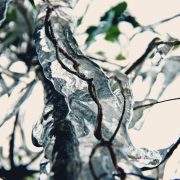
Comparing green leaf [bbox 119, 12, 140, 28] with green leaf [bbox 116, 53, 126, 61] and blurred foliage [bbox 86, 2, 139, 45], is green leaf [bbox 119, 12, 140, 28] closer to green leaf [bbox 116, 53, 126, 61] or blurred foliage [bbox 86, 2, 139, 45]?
blurred foliage [bbox 86, 2, 139, 45]

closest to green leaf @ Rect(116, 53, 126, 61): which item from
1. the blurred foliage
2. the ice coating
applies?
the blurred foliage

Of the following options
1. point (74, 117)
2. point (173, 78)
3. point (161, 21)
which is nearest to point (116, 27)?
point (161, 21)

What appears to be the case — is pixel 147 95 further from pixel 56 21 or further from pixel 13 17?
pixel 13 17

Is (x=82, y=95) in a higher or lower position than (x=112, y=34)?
higher

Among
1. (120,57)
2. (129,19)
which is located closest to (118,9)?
(129,19)

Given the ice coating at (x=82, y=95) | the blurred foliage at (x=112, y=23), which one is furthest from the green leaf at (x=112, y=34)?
the ice coating at (x=82, y=95)

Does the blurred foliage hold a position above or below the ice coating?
below

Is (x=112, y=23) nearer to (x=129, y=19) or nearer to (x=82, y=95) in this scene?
(x=129, y=19)
